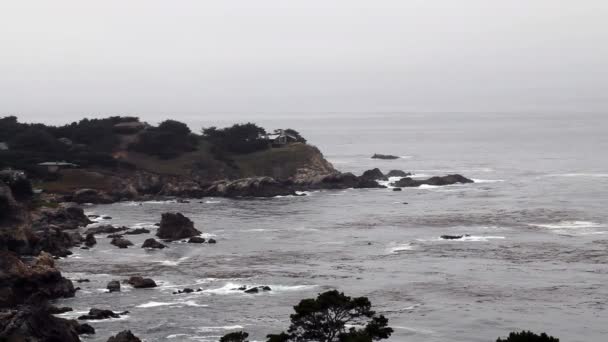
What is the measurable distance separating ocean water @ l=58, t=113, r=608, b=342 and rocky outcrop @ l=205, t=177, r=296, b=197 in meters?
3.52

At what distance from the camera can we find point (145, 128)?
6398 inches

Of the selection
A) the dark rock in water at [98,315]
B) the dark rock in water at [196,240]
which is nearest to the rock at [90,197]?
the dark rock in water at [196,240]

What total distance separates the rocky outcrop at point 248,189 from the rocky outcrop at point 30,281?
216ft

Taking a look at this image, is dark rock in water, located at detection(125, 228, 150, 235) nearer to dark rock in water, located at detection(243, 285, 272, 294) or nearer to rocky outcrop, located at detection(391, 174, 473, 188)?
dark rock in water, located at detection(243, 285, 272, 294)

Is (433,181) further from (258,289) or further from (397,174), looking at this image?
(258,289)

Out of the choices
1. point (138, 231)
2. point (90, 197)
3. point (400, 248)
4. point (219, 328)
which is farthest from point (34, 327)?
point (90, 197)

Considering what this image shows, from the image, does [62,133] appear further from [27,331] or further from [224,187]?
[27,331]

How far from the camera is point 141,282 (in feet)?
237

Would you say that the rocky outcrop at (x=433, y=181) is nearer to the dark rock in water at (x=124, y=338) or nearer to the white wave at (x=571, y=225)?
the white wave at (x=571, y=225)

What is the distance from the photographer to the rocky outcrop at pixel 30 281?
65.4m

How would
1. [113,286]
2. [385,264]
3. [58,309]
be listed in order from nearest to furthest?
1. [58,309]
2. [113,286]
3. [385,264]

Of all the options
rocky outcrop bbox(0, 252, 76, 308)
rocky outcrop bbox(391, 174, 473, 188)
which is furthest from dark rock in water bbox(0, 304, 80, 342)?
rocky outcrop bbox(391, 174, 473, 188)

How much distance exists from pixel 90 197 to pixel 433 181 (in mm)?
55400

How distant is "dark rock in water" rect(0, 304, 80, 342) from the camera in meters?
51.3
